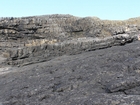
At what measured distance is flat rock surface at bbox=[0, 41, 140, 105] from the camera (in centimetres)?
1011

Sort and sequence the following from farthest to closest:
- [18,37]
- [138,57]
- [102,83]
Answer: [18,37] → [138,57] → [102,83]

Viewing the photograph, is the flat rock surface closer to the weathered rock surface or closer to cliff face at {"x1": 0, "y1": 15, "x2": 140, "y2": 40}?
the weathered rock surface

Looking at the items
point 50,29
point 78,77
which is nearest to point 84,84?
point 78,77

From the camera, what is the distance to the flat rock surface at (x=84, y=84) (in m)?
10.1

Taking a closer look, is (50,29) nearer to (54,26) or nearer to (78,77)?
(54,26)

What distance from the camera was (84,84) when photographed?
1234cm

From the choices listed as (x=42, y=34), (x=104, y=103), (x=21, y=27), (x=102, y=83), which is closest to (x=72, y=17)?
(x=42, y=34)

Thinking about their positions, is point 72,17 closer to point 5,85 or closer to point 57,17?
point 57,17

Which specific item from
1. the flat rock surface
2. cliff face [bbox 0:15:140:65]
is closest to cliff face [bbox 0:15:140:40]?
cliff face [bbox 0:15:140:65]

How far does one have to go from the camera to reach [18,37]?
4159 cm

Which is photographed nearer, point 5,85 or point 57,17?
point 5,85

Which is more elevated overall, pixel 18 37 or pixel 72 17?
pixel 72 17

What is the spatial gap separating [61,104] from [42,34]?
31.1 m

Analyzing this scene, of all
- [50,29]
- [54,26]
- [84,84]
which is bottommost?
[84,84]
